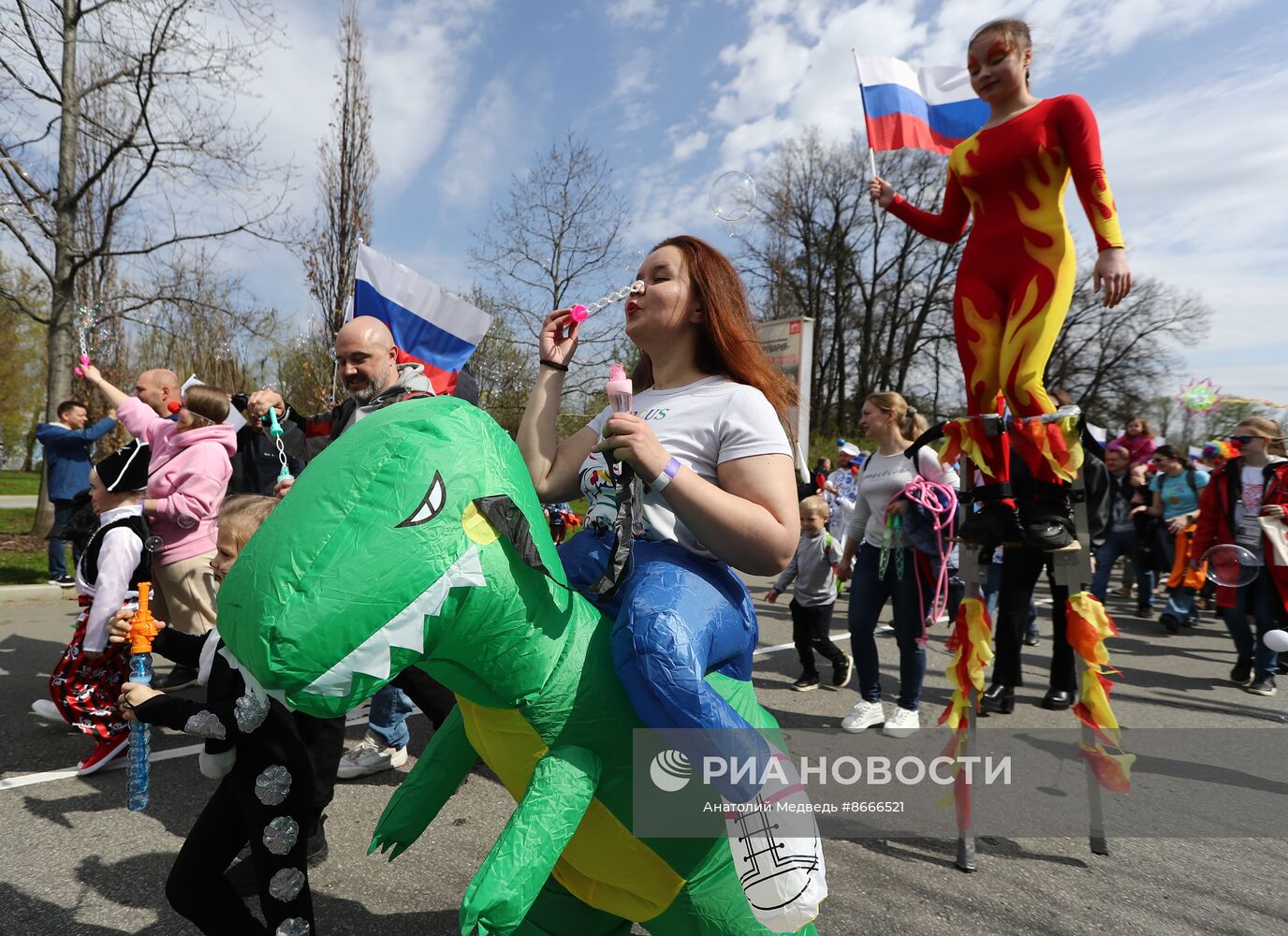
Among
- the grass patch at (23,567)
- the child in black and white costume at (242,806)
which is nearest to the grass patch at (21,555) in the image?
the grass patch at (23,567)

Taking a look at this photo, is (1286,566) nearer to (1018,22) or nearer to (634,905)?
(1018,22)

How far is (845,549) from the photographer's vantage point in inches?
190

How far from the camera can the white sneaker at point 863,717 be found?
423 centimetres

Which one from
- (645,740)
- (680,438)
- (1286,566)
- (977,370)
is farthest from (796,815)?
(1286,566)

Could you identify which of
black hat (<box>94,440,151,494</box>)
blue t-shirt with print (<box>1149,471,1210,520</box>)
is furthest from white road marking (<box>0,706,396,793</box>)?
blue t-shirt with print (<box>1149,471,1210,520</box>)

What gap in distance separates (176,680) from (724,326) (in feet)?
15.2

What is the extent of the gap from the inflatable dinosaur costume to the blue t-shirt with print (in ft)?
25.6

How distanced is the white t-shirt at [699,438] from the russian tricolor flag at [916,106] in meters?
1.99

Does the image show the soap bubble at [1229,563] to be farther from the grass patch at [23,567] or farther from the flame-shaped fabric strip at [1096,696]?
the grass patch at [23,567]

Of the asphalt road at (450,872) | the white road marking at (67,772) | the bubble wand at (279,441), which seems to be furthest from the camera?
the bubble wand at (279,441)

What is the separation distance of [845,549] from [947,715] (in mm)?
2076

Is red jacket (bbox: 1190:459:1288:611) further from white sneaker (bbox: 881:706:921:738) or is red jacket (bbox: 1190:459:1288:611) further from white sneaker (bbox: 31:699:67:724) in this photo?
white sneaker (bbox: 31:699:67:724)

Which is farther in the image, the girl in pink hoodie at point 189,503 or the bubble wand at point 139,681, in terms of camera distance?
the girl in pink hoodie at point 189,503

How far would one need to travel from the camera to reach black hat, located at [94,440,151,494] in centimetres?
343
